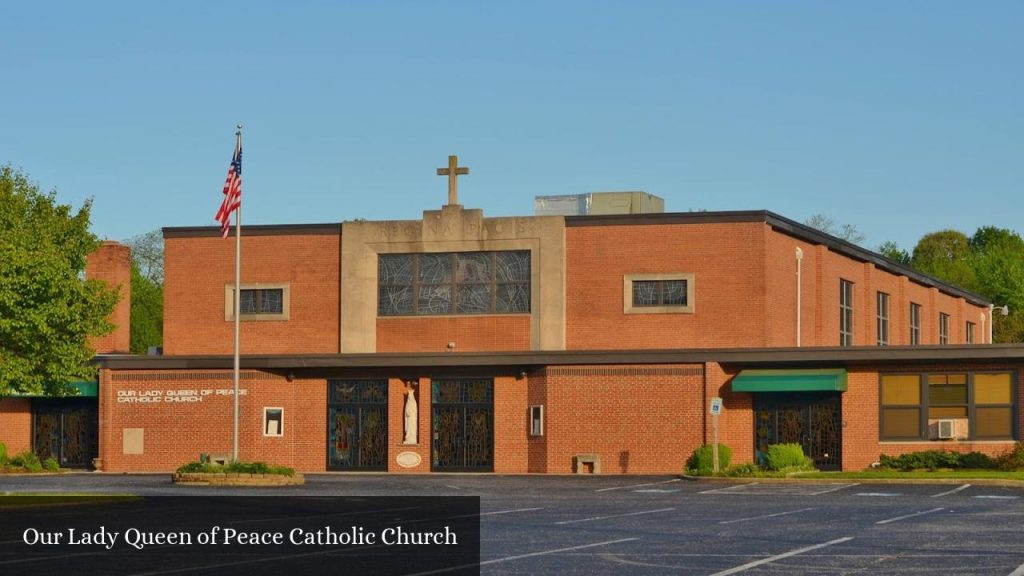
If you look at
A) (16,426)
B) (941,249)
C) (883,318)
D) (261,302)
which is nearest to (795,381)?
(883,318)

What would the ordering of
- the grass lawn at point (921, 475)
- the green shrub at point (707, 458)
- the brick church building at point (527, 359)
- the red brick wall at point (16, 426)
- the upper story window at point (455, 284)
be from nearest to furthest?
the grass lawn at point (921, 475), the green shrub at point (707, 458), the brick church building at point (527, 359), the upper story window at point (455, 284), the red brick wall at point (16, 426)

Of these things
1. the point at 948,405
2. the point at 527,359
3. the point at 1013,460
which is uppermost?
the point at 527,359

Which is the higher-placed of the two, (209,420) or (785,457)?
(209,420)

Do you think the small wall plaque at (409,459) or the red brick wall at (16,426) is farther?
the red brick wall at (16,426)

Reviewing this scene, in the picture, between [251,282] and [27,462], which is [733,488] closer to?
Answer: [251,282]

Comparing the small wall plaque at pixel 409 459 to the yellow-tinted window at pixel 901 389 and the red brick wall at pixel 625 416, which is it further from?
the yellow-tinted window at pixel 901 389

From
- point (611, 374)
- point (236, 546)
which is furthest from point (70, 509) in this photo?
point (611, 374)

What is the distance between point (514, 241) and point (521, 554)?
33746 mm

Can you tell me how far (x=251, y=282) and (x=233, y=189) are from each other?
10.8 m

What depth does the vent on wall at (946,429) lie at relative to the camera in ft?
151

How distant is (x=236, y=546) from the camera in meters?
20.8

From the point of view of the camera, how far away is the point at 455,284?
53.2 metres

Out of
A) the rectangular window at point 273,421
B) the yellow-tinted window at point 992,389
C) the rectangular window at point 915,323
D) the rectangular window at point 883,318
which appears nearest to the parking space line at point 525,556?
the yellow-tinted window at point 992,389

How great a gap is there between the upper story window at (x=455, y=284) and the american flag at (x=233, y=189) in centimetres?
1010
